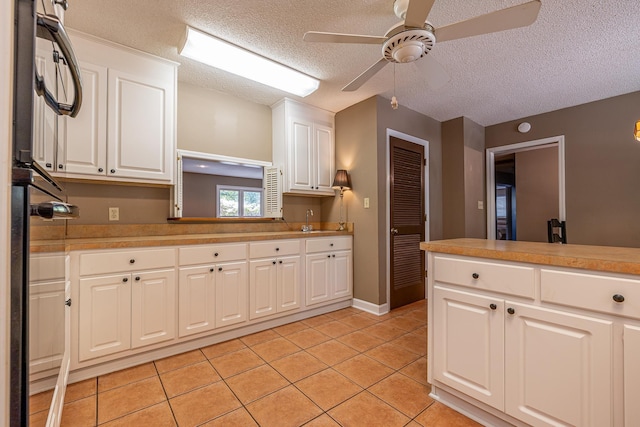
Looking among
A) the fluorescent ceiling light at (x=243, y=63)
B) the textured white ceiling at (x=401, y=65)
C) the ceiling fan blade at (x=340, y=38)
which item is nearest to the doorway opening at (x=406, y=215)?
the textured white ceiling at (x=401, y=65)

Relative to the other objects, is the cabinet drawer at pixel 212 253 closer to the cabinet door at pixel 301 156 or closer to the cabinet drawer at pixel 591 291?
the cabinet door at pixel 301 156

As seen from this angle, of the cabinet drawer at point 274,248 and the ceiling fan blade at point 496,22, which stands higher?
the ceiling fan blade at point 496,22

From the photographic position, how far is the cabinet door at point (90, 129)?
6.76ft

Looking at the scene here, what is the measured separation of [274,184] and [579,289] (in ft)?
9.09

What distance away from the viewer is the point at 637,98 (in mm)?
3105

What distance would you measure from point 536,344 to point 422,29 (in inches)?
64.4

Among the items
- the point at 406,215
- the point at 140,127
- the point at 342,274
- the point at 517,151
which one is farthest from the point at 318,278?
the point at 517,151

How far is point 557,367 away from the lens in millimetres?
1207

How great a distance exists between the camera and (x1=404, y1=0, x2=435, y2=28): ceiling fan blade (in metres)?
1.33

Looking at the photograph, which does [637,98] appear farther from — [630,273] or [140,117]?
[140,117]

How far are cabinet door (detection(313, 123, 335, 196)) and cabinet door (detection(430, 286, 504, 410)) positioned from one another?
84.7 inches

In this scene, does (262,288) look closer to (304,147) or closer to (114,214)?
(114,214)

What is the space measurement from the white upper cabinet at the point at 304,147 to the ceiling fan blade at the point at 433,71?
165 centimetres

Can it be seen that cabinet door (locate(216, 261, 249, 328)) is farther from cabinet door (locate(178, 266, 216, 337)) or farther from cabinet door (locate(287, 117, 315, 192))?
cabinet door (locate(287, 117, 315, 192))
